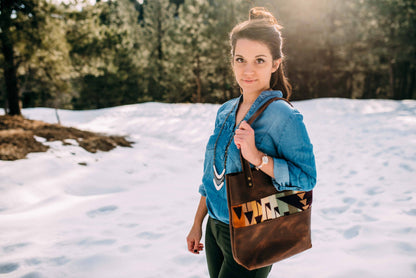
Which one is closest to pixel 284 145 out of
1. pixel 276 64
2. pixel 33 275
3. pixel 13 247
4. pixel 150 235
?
pixel 276 64

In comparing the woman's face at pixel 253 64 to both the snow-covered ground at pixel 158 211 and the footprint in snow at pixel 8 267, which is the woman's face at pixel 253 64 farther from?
the footprint in snow at pixel 8 267

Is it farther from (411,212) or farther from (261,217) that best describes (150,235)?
(411,212)

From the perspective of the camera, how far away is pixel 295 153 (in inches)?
44.5

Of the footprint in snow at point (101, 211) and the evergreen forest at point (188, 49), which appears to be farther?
the evergreen forest at point (188, 49)

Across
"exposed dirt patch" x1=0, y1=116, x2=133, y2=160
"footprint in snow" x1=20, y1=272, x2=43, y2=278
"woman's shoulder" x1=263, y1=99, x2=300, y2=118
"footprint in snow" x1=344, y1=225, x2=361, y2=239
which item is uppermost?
"woman's shoulder" x1=263, y1=99, x2=300, y2=118

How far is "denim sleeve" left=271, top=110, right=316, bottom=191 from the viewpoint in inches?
44.2

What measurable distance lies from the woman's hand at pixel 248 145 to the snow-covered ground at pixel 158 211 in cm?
186

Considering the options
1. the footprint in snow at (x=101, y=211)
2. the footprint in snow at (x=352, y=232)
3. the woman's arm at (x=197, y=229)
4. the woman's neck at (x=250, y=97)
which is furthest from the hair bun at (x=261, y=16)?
the footprint in snow at (x=101, y=211)

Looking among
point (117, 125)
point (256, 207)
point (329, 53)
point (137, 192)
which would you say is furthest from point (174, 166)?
point (329, 53)

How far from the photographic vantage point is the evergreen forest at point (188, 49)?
7.63m

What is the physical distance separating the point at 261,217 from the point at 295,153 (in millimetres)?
290

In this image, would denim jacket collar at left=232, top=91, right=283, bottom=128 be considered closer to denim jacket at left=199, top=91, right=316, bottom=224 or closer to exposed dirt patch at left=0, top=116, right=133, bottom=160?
denim jacket at left=199, top=91, right=316, bottom=224

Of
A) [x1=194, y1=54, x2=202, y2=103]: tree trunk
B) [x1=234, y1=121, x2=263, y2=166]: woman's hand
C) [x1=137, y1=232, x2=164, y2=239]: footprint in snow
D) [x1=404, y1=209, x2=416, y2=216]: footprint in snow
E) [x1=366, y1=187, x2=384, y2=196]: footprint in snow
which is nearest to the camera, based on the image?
[x1=234, y1=121, x2=263, y2=166]: woman's hand

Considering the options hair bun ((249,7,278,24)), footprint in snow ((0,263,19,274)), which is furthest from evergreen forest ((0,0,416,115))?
hair bun ((249,7,278,24))
